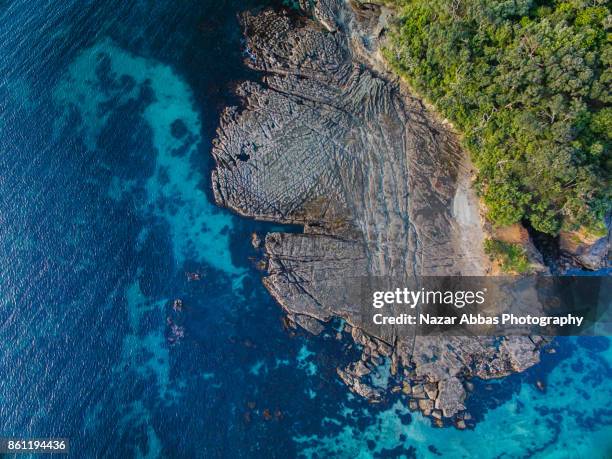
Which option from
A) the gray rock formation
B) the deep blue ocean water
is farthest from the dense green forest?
the deep blue ocean water

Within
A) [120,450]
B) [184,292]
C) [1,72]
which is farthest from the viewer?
[1,72]

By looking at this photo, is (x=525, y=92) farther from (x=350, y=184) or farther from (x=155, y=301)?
(x=155, y=301)

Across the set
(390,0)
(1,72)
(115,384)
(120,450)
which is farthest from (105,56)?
(120,450)

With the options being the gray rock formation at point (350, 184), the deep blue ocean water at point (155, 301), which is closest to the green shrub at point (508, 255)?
the gray rock formation at point (350, 184)

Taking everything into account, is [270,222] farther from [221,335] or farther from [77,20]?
[77,20]

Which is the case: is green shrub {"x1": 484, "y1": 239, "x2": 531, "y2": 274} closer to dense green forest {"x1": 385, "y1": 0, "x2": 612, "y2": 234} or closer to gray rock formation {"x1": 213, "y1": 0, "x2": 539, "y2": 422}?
gray rock formation {"x1": 213, "y1": 0, "x2": 539, "y2": 422}

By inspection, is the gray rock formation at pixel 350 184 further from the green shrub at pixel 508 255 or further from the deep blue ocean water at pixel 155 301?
the deep blue ocean water at pixel 155 301
